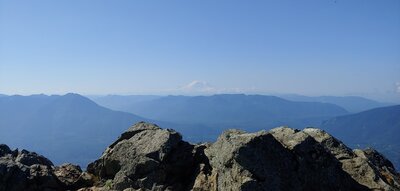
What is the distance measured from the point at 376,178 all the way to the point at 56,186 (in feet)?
60.7

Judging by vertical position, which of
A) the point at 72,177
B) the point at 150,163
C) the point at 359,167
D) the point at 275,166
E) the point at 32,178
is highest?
the point at 275,166

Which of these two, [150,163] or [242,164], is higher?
[242,164]

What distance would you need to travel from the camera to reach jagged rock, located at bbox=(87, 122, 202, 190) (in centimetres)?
2008

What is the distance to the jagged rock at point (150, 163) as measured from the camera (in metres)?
20.1

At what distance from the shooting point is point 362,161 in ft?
62.7

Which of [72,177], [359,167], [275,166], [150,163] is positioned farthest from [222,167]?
[72,177]

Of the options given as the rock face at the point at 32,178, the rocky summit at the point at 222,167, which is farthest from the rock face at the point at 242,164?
the rock face at the point at 32,178

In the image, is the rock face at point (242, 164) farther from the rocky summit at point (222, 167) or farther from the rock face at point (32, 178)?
the rock face at point (32, 178)

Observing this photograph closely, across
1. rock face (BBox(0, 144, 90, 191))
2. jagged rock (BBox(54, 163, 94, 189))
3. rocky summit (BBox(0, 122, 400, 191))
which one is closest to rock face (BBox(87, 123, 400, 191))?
rocky summit (BBox(0, 122, 400, 191))

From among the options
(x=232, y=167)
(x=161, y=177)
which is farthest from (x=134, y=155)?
(x=232, y=167)

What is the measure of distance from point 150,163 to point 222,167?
5044mm

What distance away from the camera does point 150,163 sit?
20.5 m

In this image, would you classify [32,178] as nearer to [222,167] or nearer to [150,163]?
[150,163]

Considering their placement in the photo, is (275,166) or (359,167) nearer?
(275,166)
